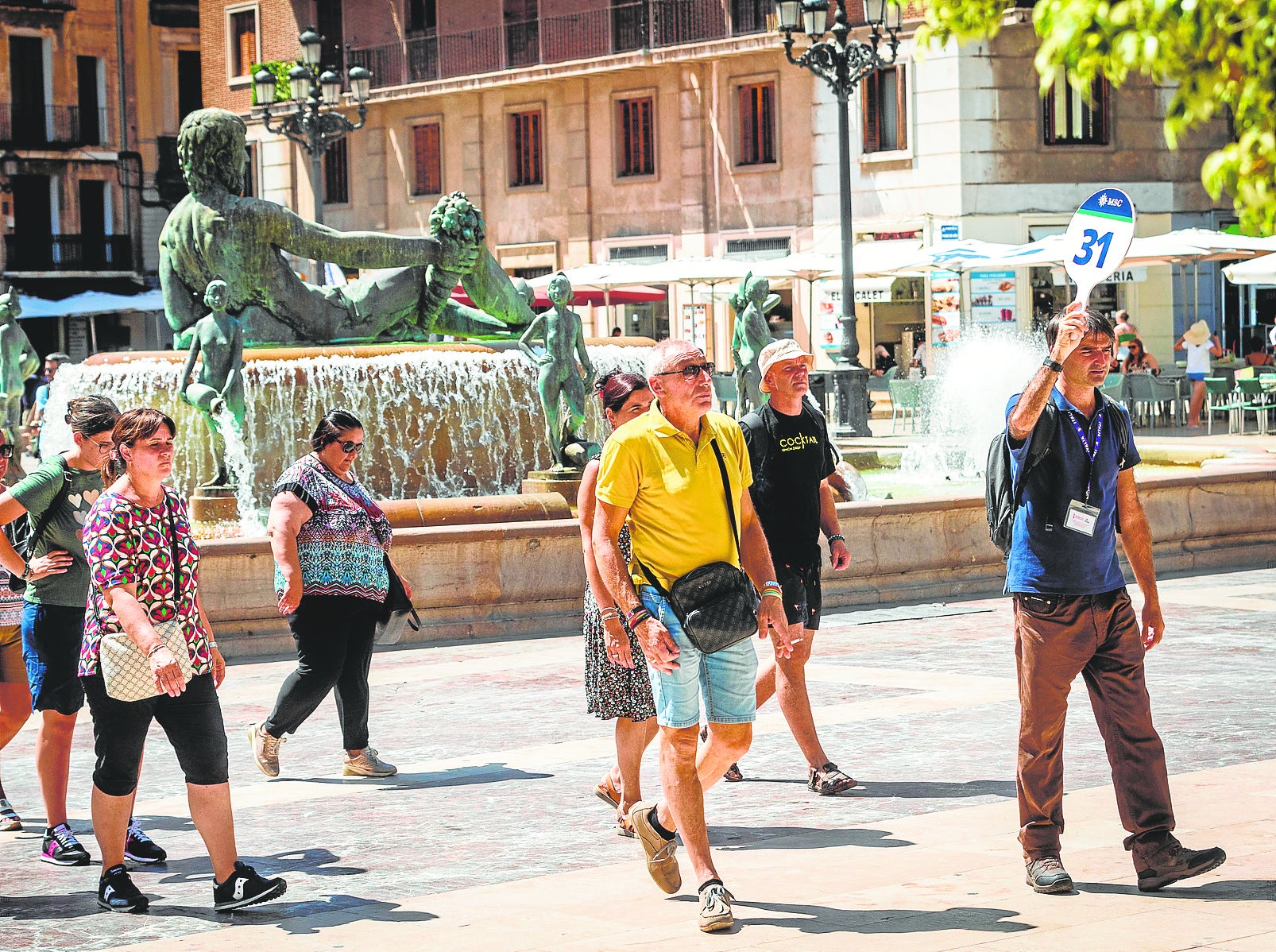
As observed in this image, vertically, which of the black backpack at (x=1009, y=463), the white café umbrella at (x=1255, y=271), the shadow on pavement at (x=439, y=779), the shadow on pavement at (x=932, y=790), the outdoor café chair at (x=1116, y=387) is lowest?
the shadow on pavement at (x=439, y=779)

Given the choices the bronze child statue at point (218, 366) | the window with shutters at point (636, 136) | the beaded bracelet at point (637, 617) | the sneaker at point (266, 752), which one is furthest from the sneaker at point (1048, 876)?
the window with shutters at point (636, 136)

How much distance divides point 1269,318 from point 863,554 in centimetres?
2486

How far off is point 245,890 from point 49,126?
5197 centimetres

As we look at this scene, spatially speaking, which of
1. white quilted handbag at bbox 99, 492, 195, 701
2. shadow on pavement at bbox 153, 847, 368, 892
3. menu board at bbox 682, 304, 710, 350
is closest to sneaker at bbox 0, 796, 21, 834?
shadow on pavement at bbox 153, 847, 368, 892

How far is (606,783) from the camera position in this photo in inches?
297

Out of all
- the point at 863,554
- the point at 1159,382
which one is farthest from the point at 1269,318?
the point at 863,554

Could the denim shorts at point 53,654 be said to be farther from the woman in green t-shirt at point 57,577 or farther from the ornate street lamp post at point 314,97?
the ornate street lamp post at point 314,97

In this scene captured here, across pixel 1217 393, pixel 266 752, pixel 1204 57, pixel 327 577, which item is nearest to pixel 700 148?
pixel 1217 393

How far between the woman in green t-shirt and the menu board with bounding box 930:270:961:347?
28.9m

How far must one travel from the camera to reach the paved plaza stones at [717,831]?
5.80 metres

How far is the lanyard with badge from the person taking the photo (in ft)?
20.1

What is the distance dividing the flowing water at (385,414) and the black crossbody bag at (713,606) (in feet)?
31.1

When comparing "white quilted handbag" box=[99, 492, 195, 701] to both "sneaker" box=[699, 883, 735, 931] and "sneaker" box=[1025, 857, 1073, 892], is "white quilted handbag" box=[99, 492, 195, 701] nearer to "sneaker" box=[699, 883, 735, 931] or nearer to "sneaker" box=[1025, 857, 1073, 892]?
"sneaker" box=[699, 883, 735, 931]

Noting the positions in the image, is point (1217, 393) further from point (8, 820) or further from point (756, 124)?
point (8, 820)
